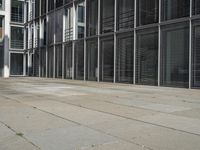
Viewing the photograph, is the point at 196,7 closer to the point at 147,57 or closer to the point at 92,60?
the point at 147,57

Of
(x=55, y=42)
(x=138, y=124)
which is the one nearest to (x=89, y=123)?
(x=138, y=124)

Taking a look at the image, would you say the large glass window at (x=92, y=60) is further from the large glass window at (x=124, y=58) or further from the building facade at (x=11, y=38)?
the building facade at (x=11, y=38)

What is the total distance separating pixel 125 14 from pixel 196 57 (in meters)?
7.10

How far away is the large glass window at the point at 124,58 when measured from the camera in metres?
20.8

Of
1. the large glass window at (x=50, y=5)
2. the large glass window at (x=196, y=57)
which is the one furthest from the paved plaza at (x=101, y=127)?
the large glass window at (x=50, y=5)

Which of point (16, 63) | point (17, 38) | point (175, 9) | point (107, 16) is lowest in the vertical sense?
point (16, 63)

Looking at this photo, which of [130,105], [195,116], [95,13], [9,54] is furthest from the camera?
[9,54]

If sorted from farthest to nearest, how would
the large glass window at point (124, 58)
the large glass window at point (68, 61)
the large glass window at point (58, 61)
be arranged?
1. the large glass window at point (58, 61)
2. the large glass window at point (68, 61)
3. the large glass window at point (124, 58)

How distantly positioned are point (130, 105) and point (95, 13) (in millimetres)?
16148

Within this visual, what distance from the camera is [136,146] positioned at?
5.36 meters

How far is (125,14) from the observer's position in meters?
21.8

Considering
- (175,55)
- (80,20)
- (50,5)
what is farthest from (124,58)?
(50,5)

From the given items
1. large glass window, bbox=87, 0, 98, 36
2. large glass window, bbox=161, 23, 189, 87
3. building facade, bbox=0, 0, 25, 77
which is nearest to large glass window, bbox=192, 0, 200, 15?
large glass window, bbox=161, 23, 189, 87

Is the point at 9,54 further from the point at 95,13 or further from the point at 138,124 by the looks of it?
the point at 138,124
